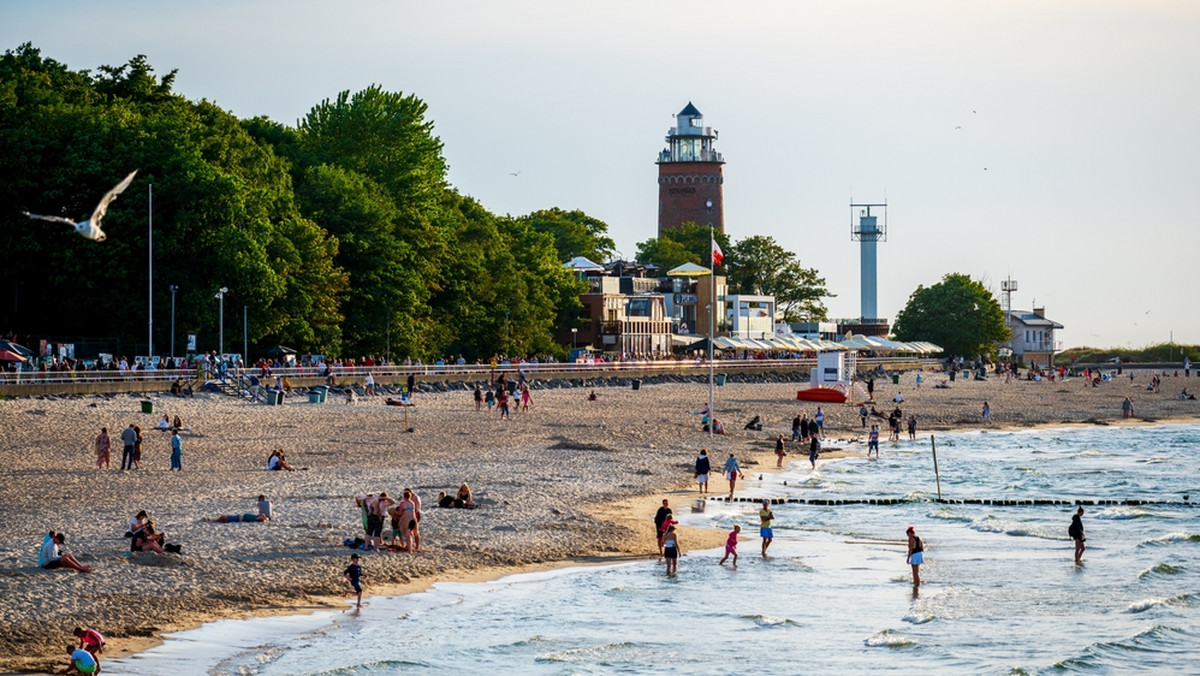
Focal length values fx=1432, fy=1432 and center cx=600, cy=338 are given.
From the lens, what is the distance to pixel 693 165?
158m

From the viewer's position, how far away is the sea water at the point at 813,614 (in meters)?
21.6

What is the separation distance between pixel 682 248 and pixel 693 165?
991cm

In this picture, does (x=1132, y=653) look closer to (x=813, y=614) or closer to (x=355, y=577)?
(x=813, y=614)

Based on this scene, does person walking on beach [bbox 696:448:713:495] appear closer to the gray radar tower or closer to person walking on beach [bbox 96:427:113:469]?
person walking on beach [bbox 96:427:113:469]

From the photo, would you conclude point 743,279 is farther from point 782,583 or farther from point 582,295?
point 782,583

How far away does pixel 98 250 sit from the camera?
59781 mm

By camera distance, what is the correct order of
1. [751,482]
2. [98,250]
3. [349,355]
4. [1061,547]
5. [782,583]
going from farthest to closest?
1. [349,355]
2. [98,250]
3. [751,482]
4. [1061,547]
5. [782,583]

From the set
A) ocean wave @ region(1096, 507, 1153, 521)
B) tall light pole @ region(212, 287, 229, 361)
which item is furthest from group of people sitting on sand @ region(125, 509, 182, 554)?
tall light pole @ region(212, 287, 229, 361)

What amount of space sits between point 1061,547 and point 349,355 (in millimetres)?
48092

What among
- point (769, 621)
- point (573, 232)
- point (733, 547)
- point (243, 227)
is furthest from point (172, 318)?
point (573, 232)

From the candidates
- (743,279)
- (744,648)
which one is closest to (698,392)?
(744,648)

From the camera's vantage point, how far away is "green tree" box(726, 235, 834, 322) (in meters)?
163

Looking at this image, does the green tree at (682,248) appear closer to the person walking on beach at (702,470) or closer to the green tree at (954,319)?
the green tree at (954,319)

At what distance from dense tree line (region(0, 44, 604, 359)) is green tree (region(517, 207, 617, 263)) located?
47016 millimetres
